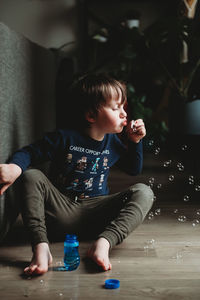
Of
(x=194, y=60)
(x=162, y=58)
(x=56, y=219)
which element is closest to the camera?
(x=56, y=219)

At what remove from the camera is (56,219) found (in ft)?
3.87

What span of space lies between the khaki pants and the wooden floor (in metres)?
0.06

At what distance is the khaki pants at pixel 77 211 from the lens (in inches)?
42.8

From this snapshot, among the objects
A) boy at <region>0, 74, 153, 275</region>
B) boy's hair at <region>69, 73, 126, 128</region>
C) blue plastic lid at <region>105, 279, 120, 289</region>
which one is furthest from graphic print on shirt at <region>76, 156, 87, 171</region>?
blue plastic lid at <region>105, 279, 120, 289</region>

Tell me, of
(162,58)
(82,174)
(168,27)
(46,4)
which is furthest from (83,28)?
(82,174)

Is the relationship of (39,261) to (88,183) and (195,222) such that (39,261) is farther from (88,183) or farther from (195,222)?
(195,222)

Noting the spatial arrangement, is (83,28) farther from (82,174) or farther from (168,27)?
(82,174)

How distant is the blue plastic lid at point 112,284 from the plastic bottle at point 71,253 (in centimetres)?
13

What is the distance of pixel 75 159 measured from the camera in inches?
46.9

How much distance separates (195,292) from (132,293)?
14cm

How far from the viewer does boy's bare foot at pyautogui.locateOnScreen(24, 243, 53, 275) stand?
94 cm

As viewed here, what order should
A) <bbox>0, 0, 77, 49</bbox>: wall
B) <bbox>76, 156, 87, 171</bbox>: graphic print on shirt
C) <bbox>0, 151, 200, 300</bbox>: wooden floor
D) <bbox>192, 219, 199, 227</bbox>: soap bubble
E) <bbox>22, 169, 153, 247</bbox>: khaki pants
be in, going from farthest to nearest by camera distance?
<bbox>0, 0, 77, 49</bbox>: wall → <bbox>192, 219, 199, 227</bbox>: soap bubble → <bbox>76, 156, 87, 171</bbox>: graphic print on shirt → <bbox>22, 169, 153, 247</bbox>: khaki pants → <bbox>0, 151, 200, 300</bbox>: wooden floor

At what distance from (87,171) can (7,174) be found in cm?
28

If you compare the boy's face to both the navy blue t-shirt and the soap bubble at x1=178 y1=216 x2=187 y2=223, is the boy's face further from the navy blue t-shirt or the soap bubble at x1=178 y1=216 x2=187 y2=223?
the soap bubble at x1=178 y1=216 x2=187 y2=223
